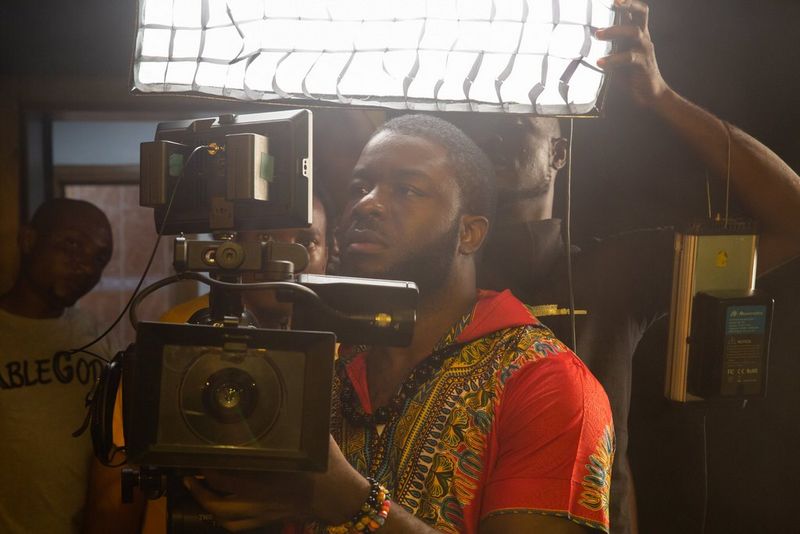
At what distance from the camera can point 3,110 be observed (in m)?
2.07

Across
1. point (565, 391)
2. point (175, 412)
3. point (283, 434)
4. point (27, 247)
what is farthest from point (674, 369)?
point (27, 247)

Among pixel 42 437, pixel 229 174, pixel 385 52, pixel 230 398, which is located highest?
pixel 385 52

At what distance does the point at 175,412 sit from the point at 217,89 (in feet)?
1.56

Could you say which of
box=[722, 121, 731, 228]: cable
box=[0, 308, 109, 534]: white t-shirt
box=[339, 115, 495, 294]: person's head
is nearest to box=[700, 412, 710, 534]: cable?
box=[722, 121, 731, 228]: cable

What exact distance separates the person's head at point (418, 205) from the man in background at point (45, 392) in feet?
3.16

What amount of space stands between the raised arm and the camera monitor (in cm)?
54

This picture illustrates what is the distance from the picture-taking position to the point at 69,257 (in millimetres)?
2031

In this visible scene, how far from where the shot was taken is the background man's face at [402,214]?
1209mm

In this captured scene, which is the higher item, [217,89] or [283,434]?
[217,89]

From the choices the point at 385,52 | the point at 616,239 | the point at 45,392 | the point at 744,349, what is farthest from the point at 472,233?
the point at 45,392

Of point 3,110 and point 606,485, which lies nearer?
point 606,485

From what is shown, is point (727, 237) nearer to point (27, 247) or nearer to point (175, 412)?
point (175, 412)

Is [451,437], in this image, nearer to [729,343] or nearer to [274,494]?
[274,494]

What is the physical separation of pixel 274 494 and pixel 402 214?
50cm
